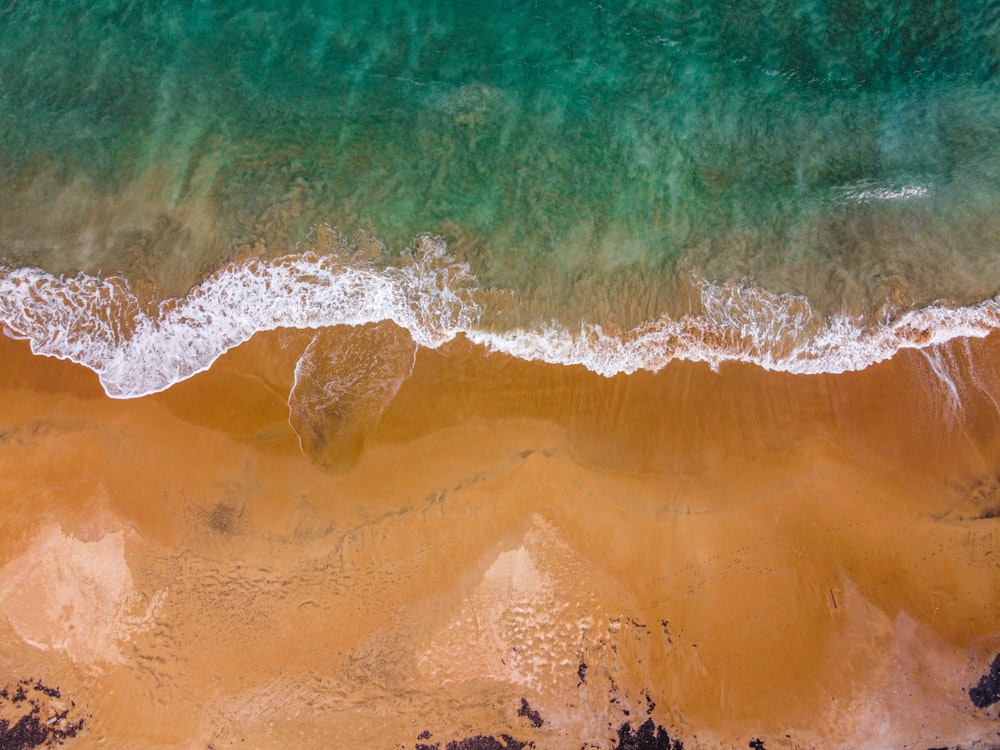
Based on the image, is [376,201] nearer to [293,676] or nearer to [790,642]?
[293,676]

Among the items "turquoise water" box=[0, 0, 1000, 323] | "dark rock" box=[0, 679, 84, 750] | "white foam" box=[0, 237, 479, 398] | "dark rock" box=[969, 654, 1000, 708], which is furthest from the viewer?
"turquoise water" box=[0, 0, 1000, 323]

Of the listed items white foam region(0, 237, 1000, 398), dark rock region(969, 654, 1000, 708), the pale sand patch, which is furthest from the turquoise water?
dark rock region(969, 654, 1000, 708)

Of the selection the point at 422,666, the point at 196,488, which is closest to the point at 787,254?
the point at 422,666

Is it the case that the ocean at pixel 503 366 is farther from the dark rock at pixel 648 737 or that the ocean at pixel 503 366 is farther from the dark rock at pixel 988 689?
the dark rock at pixel 988 689

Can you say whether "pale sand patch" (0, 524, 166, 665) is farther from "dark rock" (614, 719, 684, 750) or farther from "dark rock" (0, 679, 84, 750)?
"dark rock" (614, 719, 684, 750)

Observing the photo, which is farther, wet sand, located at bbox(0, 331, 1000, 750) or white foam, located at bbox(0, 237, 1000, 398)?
white foam, located at bbox(0, 237, 1000, 398)

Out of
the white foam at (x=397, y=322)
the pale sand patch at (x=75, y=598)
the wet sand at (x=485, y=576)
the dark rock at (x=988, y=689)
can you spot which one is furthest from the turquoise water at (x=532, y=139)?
the dark rock at (x=988, y=689)
